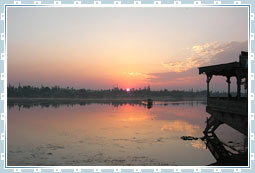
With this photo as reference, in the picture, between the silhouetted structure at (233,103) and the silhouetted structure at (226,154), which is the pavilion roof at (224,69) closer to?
the silhouetted structure at (233,103)

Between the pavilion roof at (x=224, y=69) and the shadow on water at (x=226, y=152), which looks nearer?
the shadow on water at (x=226, y=152)

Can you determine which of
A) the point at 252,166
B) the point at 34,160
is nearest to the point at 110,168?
the point at 252,166

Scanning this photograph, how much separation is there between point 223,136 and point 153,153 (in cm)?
939

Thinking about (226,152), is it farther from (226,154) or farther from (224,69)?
(224,69)

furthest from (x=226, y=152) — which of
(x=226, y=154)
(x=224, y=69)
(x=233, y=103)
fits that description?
(x=224, y=69)

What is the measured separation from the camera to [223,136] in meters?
22.8

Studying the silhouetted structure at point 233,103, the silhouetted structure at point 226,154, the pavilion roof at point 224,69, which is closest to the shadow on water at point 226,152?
the silhouetted structure at point 226,154

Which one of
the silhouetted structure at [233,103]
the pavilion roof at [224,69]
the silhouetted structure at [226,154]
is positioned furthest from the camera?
the pavilion roof at [224,69]

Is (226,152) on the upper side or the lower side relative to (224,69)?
lower

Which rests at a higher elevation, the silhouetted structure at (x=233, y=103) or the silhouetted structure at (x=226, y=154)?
the silhouetted structure at (x=233, y=103)

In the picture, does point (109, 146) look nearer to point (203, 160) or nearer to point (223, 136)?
point (203, 160)

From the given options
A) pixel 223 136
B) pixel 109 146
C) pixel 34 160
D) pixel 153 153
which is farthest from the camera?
pixel 223 136

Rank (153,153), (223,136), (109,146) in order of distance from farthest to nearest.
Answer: (223,136) < (109,146) < (153,153)

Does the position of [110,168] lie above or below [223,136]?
above
